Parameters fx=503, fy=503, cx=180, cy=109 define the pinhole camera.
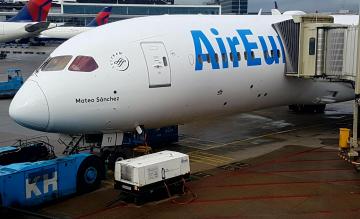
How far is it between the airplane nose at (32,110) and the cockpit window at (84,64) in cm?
133

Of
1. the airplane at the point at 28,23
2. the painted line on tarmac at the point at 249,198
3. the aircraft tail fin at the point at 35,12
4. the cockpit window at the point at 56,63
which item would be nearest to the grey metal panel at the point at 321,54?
the painted line on tarmac at the point at 249,198

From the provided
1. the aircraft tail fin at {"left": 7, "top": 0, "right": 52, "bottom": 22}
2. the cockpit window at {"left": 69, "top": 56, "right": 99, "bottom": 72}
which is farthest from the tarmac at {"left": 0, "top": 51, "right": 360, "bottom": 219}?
the aircraft tail fin at {"left": 7, "top": 0, "right": 52, "bottom": 22}

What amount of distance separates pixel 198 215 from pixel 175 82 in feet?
17.0

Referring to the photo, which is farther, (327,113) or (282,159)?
(327,113)

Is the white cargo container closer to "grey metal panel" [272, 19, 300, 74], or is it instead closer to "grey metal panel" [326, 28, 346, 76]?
"grey metal panel" [272, 19, 300, 74]

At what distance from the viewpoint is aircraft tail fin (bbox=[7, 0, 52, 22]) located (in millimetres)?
78000

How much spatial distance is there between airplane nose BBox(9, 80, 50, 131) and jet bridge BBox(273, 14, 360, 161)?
1112 cm

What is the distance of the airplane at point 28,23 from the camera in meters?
77.6

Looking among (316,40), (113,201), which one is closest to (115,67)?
(113,201)

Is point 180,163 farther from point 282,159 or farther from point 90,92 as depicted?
point 282,159

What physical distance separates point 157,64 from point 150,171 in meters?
3.94

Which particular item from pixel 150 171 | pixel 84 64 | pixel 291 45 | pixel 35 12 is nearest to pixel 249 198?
pixel 150 171

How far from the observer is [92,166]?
1541cm

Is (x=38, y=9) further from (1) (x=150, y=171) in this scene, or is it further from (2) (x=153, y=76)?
(1) (x=150, y=171)
